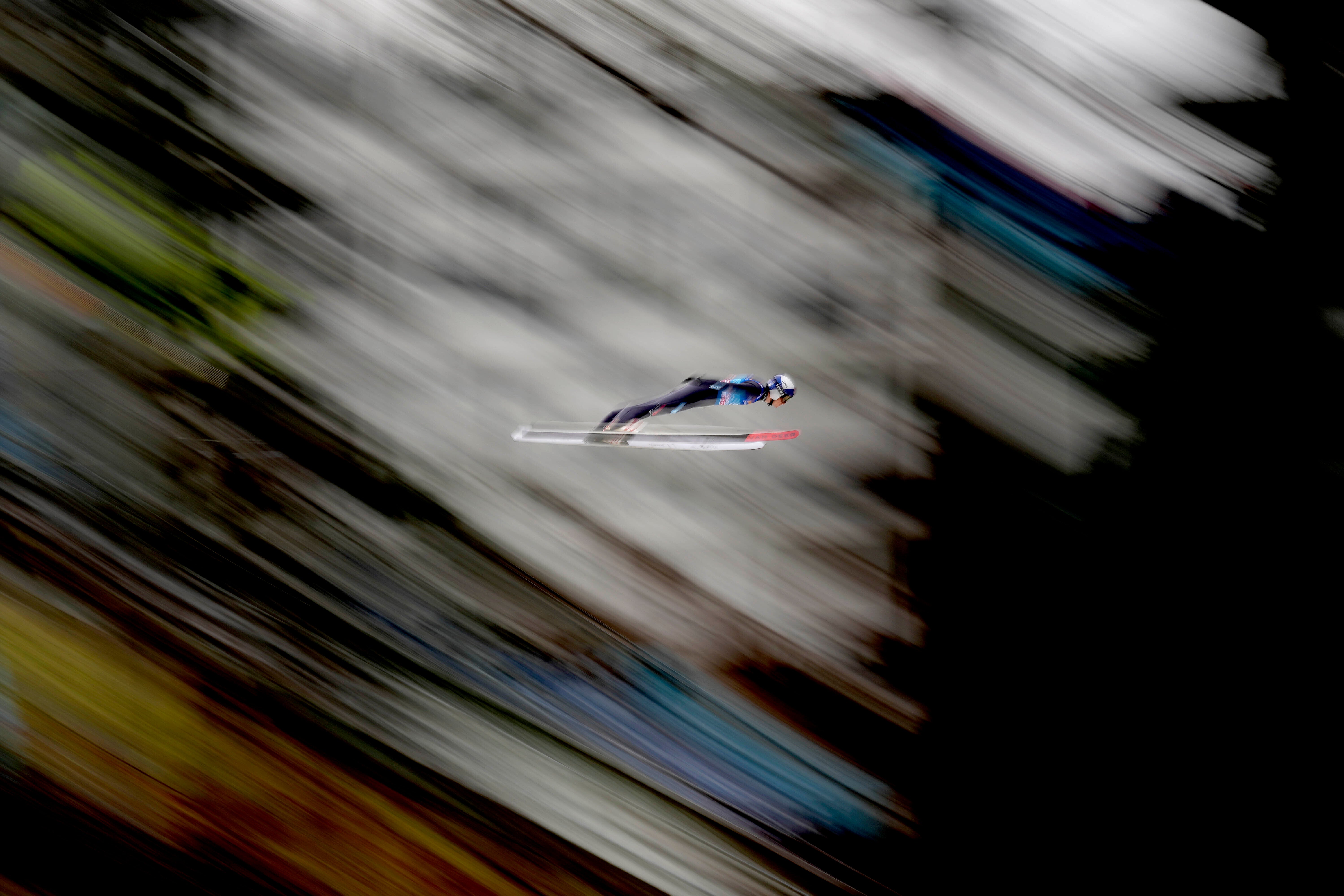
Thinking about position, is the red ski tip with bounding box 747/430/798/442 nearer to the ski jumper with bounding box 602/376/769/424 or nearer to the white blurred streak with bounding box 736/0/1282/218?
the ski jumper with bounding box 602/376/769/424

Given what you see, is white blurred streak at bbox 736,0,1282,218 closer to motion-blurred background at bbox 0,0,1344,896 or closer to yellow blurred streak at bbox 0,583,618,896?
motion-blurred background at bbox 0,0,1344,896

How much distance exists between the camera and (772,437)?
3.09 ft

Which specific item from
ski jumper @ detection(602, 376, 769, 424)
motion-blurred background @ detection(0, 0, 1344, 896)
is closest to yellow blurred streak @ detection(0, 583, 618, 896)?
motion-blurred background @ detection(0, 0, 1344, 896)

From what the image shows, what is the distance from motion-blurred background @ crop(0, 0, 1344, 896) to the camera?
3.07ft

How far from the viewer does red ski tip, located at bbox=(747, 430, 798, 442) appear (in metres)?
0.94

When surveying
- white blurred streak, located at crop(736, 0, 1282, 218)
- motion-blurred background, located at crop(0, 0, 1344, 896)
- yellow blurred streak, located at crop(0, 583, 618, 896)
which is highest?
white blurred streak, located at crop(736, 0, 1282, 218)

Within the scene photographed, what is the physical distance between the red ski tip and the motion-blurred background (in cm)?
2

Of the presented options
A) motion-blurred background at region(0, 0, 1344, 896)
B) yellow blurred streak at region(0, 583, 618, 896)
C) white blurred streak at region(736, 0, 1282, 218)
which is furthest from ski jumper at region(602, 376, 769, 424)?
yellow blurred streak at region(0, 583, 618, 896)

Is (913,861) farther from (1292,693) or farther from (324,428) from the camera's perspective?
(324,428)

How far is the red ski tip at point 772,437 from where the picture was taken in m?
0.94

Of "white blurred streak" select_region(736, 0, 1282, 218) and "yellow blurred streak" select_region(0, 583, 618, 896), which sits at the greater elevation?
"white blurred streak" select_region(736, 0, 1282, 218)

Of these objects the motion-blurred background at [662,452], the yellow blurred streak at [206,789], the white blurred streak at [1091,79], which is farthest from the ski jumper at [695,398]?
the yellow blurred streak at [206,789]

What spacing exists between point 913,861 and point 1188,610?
0.67 m

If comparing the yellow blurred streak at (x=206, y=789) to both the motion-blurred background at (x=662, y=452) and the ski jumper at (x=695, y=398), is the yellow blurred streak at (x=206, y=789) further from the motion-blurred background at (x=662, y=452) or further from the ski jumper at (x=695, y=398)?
the ski jumper at (x=695, y=398)
